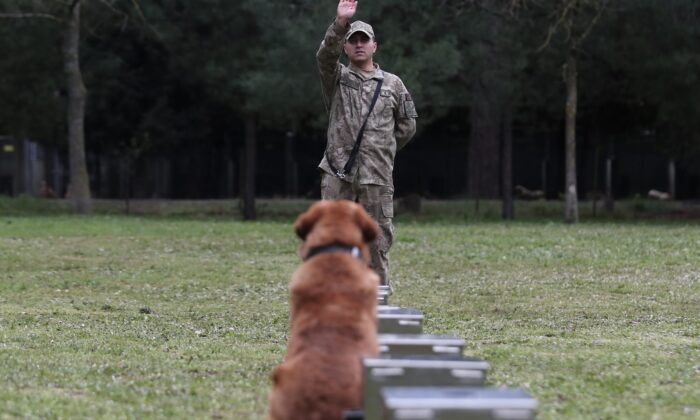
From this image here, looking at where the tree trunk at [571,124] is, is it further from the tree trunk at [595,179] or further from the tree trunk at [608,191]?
the tree trunk at [608,191]

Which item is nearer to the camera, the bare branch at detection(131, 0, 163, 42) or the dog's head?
the dog's head

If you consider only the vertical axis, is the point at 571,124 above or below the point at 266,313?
above

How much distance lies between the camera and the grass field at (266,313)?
694 centimetres

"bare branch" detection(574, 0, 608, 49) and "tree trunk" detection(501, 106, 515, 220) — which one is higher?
"bare branch" detection(574, 0, 608, 49)

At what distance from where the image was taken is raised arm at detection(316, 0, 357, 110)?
7.91 metres

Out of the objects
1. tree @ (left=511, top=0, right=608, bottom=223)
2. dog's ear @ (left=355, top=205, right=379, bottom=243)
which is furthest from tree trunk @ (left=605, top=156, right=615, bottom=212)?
dog's ear @ (left=355, top=205, right=379, bottom=243)

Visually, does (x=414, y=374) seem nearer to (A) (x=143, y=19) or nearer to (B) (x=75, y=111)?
(A) (x=143, y=19)

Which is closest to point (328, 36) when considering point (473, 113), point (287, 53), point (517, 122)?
point (287, 53)

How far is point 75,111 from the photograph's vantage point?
3225 cm

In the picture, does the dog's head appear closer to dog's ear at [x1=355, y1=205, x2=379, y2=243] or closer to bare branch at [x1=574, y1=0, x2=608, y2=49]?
dog's ear at [x1=355, y1=205, x2=379, y2=243]

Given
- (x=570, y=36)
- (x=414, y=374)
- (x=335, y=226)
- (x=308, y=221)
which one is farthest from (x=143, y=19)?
(x=414, y=374)

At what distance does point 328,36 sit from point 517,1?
65.7 ft

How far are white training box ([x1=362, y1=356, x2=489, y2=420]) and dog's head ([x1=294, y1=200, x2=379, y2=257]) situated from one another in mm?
664

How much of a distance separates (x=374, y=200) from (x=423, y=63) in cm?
1865
